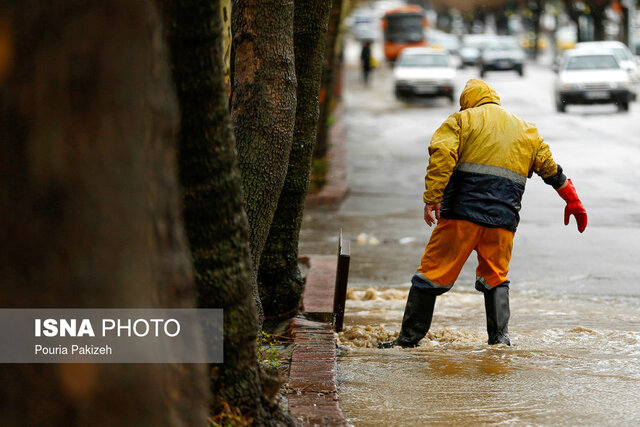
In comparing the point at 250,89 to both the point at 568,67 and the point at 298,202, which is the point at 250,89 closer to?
the point at 298,202

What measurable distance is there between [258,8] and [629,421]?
2.94 metres

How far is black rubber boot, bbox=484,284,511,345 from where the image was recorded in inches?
249

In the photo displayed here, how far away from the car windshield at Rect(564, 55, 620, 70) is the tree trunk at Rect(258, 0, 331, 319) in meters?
24.9

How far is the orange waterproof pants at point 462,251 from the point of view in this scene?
20.3 ft

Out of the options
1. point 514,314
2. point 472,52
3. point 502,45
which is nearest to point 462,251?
point 514,314

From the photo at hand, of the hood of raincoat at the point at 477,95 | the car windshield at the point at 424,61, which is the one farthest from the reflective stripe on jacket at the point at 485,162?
the car windshield at the point at 424,61

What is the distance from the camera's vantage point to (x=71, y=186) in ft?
8.43

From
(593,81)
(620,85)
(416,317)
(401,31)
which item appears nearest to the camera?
(416,317)

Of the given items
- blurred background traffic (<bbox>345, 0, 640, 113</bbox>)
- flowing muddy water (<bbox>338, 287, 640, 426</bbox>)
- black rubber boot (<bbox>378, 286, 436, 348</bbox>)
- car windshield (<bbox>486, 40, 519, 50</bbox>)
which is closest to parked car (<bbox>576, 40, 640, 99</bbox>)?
blurred background traffic (<bbox>345, 0, 640, 113</bbox>)

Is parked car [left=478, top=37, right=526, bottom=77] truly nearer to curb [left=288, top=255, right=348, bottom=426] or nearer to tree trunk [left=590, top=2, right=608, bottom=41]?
tree trunk [left=590, top=2, right=608, bottom=41]

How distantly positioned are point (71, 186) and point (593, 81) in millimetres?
28342

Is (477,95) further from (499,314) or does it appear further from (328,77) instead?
(328,77)

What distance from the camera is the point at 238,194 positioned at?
3.78 metres

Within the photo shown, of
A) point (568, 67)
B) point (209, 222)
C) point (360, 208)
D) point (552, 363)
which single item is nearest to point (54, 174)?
point (209, 222)
